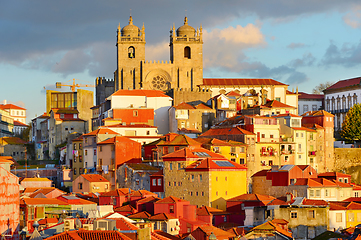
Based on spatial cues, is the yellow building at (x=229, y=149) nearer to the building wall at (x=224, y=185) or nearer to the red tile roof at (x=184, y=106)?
the building wall at (x=224, y=185)

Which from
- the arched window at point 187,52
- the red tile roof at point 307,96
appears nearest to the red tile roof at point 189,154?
the arched window at point 187,52

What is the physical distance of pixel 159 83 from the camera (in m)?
123

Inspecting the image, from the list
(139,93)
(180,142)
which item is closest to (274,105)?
(139,93)

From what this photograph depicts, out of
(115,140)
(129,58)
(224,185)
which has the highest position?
(129,58)

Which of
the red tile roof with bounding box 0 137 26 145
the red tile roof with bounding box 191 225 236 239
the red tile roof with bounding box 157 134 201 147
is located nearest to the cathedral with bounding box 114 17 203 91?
the red tile roof with bounding box 0 137 26 145

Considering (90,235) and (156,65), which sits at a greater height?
(156,65)

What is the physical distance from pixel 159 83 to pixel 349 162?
111 ft

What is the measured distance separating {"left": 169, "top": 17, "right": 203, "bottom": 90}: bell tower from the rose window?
171 centimetres

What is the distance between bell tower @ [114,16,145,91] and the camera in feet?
403

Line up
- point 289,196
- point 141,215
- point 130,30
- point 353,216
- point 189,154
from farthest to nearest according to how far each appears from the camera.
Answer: point 130,30 → point 189,154 → point 289,196 → point 353,216 → point 141,215

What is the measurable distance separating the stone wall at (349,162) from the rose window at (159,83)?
3118cm

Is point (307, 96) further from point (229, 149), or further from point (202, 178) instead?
point (202, 178)

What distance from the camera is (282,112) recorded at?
110 metres

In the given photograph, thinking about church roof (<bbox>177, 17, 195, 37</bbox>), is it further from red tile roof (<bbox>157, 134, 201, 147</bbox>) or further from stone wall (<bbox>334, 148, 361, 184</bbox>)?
red tile roof (<bbox>157, 134, 201, 147</bbox>)
